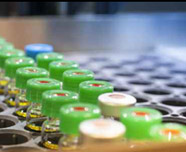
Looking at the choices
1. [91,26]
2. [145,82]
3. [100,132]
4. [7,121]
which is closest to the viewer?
[100,132]

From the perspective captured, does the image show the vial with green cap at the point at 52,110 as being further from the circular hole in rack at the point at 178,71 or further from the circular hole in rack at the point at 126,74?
the circular hole in rack at the point at 178,71

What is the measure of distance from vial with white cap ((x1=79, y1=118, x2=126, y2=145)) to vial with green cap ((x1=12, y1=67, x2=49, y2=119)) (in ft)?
1.45

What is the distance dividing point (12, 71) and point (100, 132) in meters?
0.66

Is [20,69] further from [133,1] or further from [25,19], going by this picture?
[133,1]

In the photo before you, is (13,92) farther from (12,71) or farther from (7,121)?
(7,121)

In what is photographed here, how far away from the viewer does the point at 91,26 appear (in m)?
2.58

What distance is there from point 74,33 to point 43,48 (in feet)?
3.09

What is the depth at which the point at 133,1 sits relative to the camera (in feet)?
9.25

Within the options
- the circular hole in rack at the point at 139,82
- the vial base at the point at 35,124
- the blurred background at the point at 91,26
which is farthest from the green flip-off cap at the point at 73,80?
the blurred background at the point at 91,26

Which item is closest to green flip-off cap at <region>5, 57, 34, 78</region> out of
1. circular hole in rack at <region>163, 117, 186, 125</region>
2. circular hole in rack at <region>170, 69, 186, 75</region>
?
circular hole in rack at <region>163, 117, 186, 125</region>

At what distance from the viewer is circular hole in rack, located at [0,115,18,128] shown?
3.86 ft

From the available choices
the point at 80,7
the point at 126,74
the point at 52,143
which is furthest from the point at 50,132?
the point at 80,7

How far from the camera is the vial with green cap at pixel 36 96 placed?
3.39 feet

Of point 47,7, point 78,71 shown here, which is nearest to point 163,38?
point 47,7
